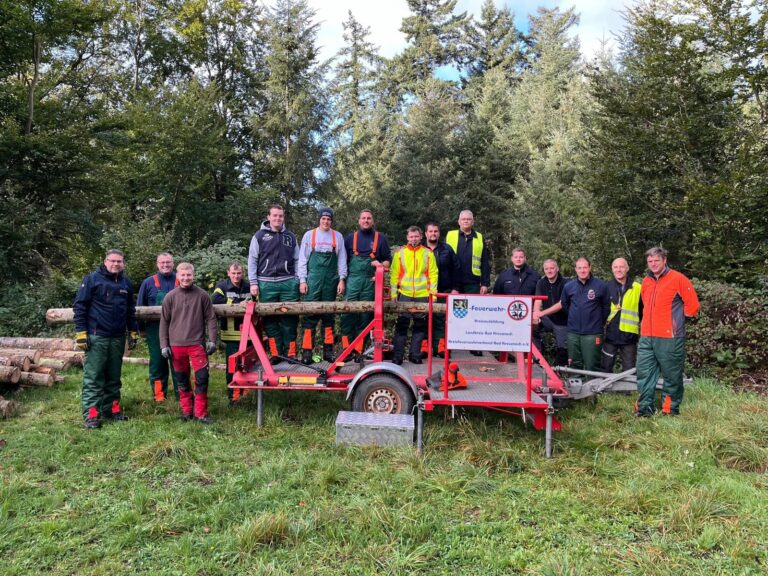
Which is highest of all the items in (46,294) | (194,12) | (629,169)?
(194,12)

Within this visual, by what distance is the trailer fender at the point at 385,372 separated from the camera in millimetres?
5527

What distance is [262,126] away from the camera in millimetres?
22875

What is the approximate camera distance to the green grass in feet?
11.1

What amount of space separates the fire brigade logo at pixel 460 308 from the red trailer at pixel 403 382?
18 cm

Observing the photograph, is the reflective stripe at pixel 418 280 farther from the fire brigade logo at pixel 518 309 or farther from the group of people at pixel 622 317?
the fire brigade logo at pixel 518 309

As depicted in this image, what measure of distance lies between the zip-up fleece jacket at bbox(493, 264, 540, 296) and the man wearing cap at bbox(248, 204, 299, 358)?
326 centimetres

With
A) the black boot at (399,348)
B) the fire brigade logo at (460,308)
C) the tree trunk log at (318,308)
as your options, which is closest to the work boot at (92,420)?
the tree trunk log at (318,308)

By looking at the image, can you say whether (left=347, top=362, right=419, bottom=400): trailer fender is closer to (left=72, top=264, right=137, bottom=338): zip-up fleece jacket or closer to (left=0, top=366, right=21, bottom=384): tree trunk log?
(left=72, top=264, right=137, bottom=338): zip-up fleece jacket

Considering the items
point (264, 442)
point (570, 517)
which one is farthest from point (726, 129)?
point (264, 442)

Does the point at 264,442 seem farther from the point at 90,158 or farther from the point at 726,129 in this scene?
the point at 90,158

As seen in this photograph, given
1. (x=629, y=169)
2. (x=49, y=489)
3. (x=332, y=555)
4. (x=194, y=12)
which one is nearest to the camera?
(x=332, y=555)

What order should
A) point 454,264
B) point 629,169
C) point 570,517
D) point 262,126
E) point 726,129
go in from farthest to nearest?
point 262,126, point 629,169, point 726,129, point 454,264, point 570,517

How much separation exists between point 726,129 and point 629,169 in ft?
6.67

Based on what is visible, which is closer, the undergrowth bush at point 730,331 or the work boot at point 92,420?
Result: the work boot at point 92,420
